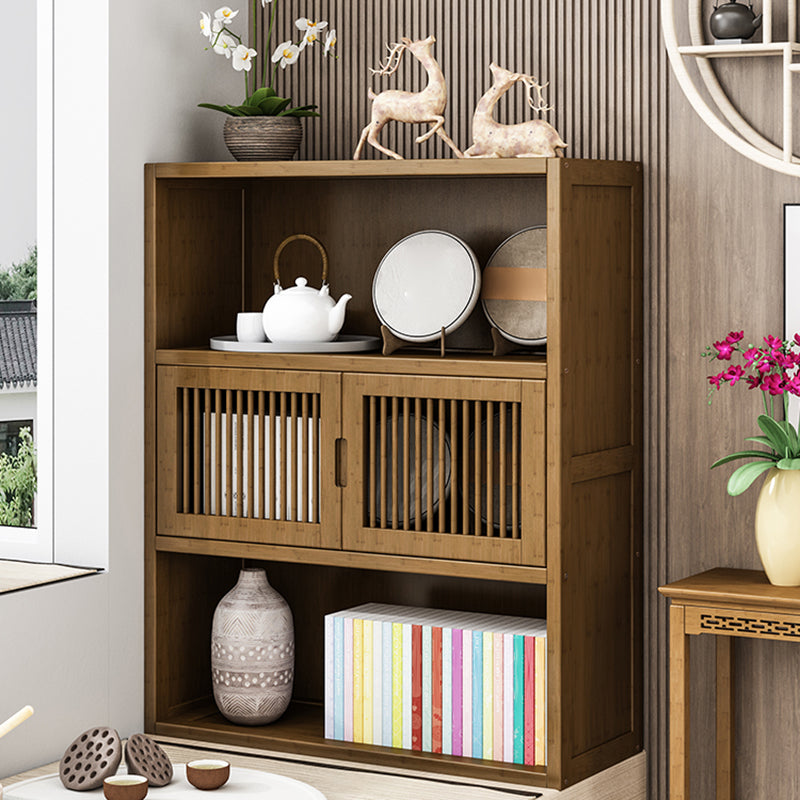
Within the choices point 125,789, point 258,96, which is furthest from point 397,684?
point 258,96

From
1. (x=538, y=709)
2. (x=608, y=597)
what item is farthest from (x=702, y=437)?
(x=538, y=709)

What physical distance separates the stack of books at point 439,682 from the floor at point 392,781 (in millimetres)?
98

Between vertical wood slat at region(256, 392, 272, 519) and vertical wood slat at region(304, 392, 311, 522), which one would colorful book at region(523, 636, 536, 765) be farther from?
vertical wood slat at region(256, 392, 272, 519)

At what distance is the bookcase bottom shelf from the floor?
1.4 inches

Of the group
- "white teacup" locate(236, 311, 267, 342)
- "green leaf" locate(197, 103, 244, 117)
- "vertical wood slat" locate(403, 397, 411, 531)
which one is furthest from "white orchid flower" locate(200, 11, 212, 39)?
"vertical wood slat" locate(403, 397, 411, 531)

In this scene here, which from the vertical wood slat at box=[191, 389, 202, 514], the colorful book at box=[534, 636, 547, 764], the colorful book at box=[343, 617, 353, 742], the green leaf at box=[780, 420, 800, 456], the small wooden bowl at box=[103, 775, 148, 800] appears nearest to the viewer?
the small wooden bowl at box=[103, 775, 148, 800]

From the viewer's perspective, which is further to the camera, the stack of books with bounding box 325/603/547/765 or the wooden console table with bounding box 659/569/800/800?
the stack of books with bounding box 325/603/547/765

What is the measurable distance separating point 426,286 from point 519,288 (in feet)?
0.69

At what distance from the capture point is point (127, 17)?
3.34 m

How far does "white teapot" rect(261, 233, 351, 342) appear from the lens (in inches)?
132

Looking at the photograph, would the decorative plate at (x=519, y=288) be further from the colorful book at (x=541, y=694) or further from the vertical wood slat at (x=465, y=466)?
the colorful book at (x=541, y=694)

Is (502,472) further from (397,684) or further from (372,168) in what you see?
(372,168)

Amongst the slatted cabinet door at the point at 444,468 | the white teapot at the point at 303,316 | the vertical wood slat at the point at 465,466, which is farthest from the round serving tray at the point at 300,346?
the vertical wood slat at the point at 465,466

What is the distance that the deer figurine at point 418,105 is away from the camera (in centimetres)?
322
